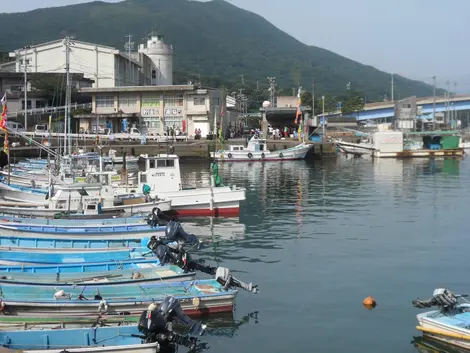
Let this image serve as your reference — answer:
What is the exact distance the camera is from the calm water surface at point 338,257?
1482 cm

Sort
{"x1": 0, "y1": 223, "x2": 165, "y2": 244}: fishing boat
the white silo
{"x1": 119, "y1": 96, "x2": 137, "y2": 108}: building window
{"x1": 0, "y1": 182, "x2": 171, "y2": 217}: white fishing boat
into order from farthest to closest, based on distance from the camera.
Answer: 1. the white silo
2. {"x1": 119, "y1": 96, "x2": 137, "y2": 108}: building window
3. {"x1": 0, "y1": 182, "x2": 171, "y2": 217}: white fishing boat
4. {"x1": 0, "y1": 223, "x2": 165, "y2": 244}: fishing boat

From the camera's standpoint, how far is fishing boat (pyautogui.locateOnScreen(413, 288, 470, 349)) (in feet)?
43.9

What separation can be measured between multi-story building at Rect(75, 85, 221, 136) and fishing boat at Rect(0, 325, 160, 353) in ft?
200

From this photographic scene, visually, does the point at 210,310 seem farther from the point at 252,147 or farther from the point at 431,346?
the point at 252,147

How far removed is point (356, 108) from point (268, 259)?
364ft

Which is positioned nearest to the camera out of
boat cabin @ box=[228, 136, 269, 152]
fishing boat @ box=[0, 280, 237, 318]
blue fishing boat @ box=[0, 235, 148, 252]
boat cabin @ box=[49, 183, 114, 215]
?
fishing boat @ box=[0, 280, 237, 318]

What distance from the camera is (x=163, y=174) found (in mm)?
30375

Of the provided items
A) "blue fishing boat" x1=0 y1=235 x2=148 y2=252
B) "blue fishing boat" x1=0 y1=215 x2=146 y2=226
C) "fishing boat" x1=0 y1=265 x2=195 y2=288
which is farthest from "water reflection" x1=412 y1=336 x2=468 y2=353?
"blue fishing boat" x1=0 y1=215 x2=146 y2=226

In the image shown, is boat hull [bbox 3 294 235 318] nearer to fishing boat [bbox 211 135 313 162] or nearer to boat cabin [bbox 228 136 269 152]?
fishing boat [bbox 211 135 313 162]

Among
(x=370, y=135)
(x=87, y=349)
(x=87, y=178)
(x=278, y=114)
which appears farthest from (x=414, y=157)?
(x=87, y=349)

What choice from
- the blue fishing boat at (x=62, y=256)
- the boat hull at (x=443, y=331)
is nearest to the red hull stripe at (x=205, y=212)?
the blue fishing boat at (x=62, y=256)

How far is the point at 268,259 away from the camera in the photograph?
21.8 metres

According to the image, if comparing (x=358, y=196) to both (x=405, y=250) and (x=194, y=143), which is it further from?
(x=194, y=143)

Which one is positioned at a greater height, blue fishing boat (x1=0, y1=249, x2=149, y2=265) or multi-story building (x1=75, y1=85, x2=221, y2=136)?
multi-story building (x1=75, y1=85, x2=221, y2=136)
